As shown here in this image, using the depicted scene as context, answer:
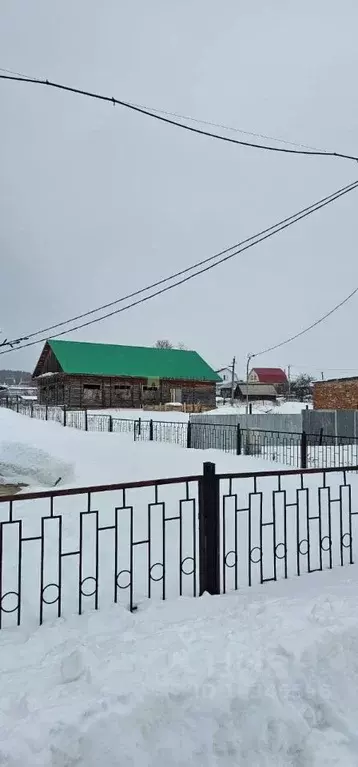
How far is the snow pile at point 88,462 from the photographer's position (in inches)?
325

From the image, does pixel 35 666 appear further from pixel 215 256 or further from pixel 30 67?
pixel 215 256

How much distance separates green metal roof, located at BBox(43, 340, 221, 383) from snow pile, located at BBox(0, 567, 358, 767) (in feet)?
98.5

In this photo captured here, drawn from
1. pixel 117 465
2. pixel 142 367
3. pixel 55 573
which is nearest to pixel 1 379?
pixel 142 367

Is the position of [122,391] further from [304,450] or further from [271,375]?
[271,375]

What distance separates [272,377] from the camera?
226ft

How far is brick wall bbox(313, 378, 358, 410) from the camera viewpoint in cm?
2123

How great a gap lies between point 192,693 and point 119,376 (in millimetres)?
31536

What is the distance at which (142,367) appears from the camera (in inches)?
1352

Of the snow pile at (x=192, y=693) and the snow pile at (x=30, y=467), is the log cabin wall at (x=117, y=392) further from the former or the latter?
the snow pile at (x=192, y=693)

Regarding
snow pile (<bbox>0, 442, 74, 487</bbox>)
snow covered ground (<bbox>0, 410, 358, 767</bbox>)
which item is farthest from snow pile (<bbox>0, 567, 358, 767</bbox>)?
snow pile (<bbox>0, 442, 74, 487</bbox>)

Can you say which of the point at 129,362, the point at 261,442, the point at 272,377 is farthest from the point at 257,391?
Answer: the point at 261,442

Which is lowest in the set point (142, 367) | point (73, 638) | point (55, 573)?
point (55, 573)

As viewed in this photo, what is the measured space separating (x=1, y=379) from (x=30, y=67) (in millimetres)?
70468

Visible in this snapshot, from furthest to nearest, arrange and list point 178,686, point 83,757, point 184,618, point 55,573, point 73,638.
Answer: point 55,573
point 184,618
point 73,638
point 178,686
point 83,757
